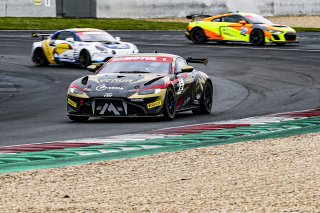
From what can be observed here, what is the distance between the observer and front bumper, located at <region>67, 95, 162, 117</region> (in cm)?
1600

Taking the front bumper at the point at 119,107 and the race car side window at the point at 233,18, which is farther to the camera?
the race car side window at the point at 233,18

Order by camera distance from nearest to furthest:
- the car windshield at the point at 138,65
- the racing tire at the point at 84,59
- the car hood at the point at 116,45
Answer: the car windshield at the point at 138,65, the car hood at the point at 116,45, the racing tire at the point at 84,59

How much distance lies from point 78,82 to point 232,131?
10.4 ft

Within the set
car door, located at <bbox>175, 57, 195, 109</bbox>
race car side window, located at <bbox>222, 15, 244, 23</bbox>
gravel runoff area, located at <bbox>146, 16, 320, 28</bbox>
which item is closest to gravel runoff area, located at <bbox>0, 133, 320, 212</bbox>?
car door, located at <bbox>175, 57, 195, 109</bbox>

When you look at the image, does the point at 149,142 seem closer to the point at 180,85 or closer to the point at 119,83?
the point at 119,83

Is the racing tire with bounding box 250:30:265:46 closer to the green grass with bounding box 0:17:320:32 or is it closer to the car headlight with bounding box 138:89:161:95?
the green grass with bounding box 0:17:320:32

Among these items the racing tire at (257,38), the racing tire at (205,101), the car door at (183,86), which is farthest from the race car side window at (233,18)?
the car door at (183,86)

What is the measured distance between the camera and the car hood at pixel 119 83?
1605 centimetres

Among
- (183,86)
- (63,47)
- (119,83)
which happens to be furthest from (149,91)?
(63,47)

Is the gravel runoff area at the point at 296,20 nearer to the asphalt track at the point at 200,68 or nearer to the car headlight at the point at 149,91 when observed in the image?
the asphalt track at the point at 200,68

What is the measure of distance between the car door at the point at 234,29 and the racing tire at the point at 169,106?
21.3m

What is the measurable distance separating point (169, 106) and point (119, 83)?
0.97 meters

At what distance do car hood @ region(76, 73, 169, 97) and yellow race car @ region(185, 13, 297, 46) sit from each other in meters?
21.2

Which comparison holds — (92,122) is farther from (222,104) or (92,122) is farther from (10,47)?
(10,47)
